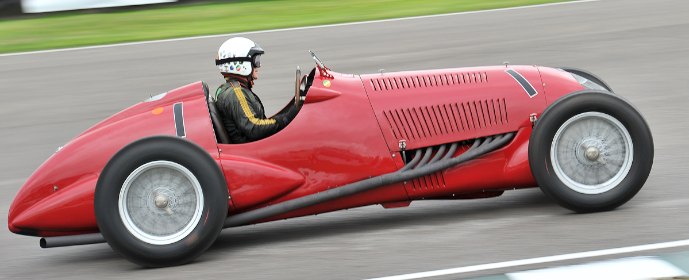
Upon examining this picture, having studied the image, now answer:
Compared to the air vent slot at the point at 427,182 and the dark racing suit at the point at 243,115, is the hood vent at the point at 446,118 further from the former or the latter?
the dark racing suit at the point at 243,115

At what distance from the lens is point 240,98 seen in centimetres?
688

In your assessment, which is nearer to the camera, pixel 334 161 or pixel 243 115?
pixel 334 161

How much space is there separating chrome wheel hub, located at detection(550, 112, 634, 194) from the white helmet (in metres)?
1.93

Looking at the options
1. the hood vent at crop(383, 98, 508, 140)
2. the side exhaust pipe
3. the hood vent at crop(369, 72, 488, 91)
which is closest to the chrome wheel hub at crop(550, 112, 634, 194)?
the hood vent at crop(383, 98, 508, 140)

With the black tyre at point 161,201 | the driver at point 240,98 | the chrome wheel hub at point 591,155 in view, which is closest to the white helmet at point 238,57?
the driver at point 240,98

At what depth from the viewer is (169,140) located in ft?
21.0

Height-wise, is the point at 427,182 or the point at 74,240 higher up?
the point at 427,182

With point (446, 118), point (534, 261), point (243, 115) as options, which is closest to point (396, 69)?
point (446, 118)

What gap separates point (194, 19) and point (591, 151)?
415 inches

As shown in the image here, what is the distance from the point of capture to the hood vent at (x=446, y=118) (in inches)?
268

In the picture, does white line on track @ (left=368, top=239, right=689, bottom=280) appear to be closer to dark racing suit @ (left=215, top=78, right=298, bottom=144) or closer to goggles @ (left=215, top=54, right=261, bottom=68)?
dark racing suit @ (left=215, top=78, right=298, bottom=144)

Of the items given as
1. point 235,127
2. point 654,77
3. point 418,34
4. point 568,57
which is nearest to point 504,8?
point 418,34

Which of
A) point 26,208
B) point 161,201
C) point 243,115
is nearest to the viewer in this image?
point 161,201

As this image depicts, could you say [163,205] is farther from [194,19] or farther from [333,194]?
[194,19]
